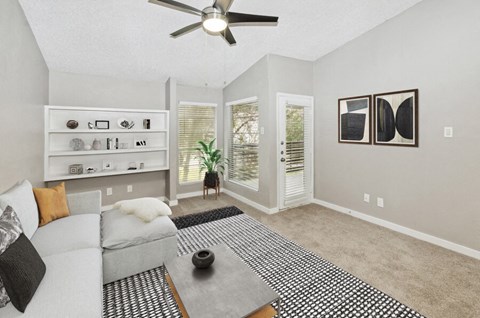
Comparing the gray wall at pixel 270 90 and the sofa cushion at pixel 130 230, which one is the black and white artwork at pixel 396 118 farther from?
the sofa cushion at pixel 130 230

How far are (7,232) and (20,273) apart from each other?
30cm

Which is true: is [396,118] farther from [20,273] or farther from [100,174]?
[100,174]

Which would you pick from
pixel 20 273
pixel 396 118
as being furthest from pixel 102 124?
pixel 396 118

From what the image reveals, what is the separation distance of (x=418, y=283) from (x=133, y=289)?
2.58 metres

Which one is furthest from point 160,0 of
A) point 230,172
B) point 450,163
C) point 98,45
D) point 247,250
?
point 230,172

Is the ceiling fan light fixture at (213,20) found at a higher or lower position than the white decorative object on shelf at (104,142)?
higher

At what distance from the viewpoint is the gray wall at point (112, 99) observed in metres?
3.88

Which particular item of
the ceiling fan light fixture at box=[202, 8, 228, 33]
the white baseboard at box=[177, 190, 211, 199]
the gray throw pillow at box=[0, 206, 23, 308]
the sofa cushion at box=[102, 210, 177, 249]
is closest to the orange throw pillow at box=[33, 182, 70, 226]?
the sofa cushion at box=[102, 210, 177, 249]

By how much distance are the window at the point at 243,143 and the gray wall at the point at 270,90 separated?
0.26 meters

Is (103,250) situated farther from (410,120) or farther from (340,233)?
(410,120)

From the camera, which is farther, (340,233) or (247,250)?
(340,233)

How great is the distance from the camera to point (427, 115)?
9.86 feet

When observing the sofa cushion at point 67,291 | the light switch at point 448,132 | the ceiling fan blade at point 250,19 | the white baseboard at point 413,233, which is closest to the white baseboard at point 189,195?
the white baseboard at point 413,233

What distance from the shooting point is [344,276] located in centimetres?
230
